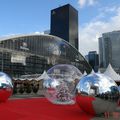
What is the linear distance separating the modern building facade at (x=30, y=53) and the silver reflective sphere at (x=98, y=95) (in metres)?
54.6

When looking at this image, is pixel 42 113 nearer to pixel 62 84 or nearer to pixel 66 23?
pixel 62 84

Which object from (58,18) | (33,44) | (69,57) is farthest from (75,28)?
(33,44)

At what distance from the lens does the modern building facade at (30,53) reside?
64312mm

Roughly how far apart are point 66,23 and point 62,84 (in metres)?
141

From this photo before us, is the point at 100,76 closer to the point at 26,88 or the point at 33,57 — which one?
the point at 26,88

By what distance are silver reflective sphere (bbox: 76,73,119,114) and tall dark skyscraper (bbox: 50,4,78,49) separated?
140m

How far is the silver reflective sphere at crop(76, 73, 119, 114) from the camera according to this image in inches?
356

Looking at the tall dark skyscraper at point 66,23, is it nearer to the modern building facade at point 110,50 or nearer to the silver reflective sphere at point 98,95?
the modern building facade at point 110,50

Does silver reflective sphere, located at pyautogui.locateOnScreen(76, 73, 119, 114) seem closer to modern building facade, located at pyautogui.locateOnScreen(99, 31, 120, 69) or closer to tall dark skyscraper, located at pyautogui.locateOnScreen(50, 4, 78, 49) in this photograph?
modern building facade, located at pyautogui.locateOnScreen(99, 31, 120, 69)

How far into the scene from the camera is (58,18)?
157 metres

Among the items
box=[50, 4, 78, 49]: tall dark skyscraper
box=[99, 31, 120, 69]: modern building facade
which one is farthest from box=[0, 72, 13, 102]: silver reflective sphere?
box=[50, 4, 78, 49]: tall dark skyscraper

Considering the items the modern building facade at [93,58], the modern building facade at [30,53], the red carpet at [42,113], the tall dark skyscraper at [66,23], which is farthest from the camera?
the modern building facade at [93,58]

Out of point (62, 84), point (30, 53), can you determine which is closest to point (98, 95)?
point (62, 84)

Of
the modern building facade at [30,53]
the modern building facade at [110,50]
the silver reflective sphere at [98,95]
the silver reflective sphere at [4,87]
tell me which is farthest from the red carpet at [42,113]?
the modern building facade at [110,50]
